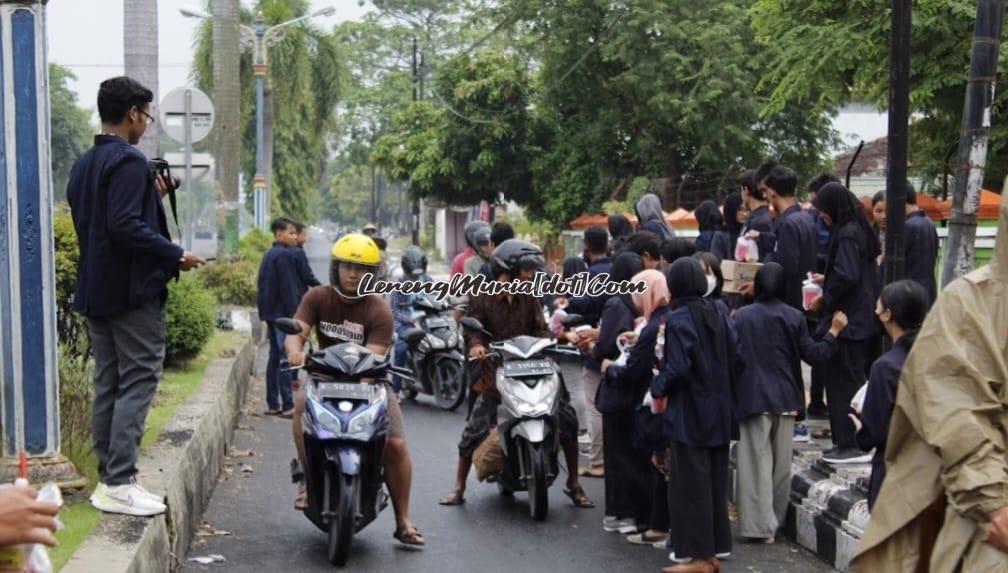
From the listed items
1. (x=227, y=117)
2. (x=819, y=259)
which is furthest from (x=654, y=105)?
(x=819, y=259)

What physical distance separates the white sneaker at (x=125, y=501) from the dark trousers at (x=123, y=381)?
0.15ft

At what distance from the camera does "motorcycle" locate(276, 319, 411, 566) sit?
696 cm

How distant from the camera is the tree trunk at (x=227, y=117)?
22000 millimetres

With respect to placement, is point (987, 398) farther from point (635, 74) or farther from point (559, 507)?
point (635, 74)

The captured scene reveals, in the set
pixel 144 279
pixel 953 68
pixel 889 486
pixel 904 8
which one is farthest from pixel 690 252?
pixel 953 68

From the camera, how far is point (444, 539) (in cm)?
797

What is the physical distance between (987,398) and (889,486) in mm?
454

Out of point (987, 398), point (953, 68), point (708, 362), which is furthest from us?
point (953, 68)

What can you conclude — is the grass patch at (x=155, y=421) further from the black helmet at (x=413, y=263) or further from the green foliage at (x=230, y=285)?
the green foliage at (x=230, y=285)

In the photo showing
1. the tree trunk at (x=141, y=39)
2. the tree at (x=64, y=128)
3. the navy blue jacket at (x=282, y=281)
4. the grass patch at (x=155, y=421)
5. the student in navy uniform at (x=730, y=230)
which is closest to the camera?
the grass patch at (x=155, y=421)

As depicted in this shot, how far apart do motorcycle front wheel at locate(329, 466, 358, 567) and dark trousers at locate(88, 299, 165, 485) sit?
1.11 meters

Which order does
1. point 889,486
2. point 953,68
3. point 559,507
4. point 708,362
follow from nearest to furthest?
point 889,486, point 708,362, point 559,507, point 953,68

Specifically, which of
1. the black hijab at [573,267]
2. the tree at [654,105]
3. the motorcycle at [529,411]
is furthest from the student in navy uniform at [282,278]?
the tree at [654,105]

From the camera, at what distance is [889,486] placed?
156 inches
